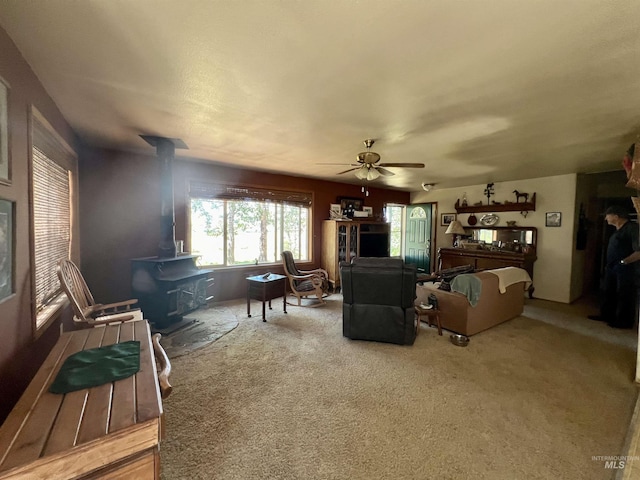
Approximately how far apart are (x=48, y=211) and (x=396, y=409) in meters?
A: 3.42

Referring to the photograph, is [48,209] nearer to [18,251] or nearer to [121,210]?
[18,251]

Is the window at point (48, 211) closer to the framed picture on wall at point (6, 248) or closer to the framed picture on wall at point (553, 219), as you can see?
the framed picture on wall at point (6, 248)

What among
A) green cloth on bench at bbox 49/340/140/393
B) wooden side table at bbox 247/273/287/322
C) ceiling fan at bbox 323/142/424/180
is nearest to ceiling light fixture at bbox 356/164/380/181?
ceiling fan at bbox 323/142/424/180

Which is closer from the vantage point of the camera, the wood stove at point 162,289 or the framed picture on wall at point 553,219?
the wood stove at point 162,289

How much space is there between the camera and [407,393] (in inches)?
87.5

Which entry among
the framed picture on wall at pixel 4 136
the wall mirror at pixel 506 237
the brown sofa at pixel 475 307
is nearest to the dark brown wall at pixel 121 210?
the framed picture on wall at pixel 4 136

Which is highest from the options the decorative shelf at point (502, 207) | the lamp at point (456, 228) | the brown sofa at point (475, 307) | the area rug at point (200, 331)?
the decorative shelf at point (502, 207)

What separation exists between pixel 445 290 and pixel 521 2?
3.04m

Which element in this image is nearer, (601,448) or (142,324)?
(601,448)

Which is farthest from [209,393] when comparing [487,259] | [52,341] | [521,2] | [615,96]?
[487,259]

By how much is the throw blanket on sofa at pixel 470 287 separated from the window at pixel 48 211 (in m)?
4.02

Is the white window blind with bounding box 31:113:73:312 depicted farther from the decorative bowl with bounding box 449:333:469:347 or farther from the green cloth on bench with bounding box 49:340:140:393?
the decorative bowl with bounding box 449:333:469:347

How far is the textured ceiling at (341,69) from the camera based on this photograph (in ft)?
4.35

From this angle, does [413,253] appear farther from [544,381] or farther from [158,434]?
[158,434]
